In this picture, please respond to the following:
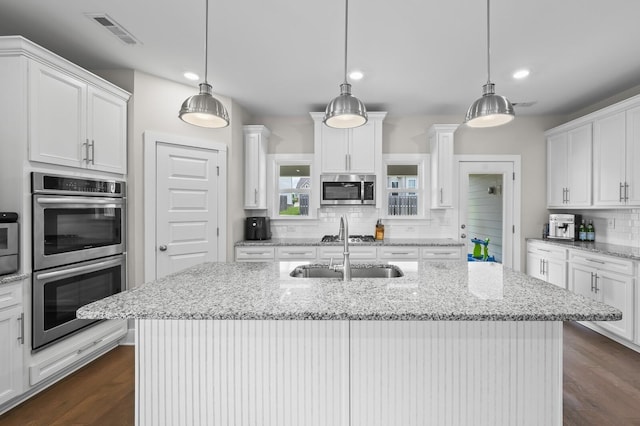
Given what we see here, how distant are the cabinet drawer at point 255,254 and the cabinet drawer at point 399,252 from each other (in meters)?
1.35

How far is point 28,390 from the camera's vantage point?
2178mm

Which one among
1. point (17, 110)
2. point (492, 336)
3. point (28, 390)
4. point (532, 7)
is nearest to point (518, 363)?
point (492, 336)

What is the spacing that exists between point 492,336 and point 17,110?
316 centimetres

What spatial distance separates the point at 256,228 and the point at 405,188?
84.0 inches

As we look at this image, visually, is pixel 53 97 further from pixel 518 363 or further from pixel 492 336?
pixel 518 363

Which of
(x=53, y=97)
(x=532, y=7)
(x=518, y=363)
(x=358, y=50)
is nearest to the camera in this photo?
(x=518, y=363)

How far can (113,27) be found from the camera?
2379mm

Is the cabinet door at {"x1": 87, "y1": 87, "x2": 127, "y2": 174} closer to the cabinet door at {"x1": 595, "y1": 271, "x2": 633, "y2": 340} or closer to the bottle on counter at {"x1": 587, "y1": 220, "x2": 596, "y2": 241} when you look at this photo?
the cabinet door at {"x1": 595, "y1": 271, "x2": 633, "y2": 340}

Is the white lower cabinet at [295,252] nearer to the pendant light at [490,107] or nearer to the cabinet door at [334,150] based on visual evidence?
the cabinet door at [334,150]

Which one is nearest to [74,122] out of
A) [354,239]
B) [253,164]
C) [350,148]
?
[253,164]

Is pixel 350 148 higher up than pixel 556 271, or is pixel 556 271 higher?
pixel 350 148

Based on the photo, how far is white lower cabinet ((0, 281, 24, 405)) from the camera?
2.00 metres

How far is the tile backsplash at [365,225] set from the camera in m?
4.42

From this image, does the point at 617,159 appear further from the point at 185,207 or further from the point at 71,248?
the point at 71,248
